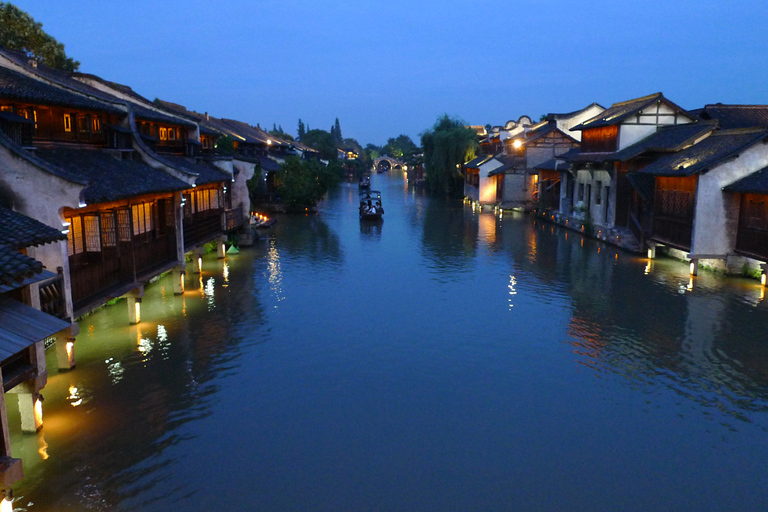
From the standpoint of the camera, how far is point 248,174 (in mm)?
37688

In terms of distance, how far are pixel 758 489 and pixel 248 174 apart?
32.6 metres

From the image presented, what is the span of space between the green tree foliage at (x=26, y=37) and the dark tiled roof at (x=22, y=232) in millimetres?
34484

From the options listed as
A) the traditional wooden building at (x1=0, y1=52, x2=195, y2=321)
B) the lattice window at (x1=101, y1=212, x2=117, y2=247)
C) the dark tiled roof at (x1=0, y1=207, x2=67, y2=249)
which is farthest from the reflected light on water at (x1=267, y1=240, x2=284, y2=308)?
the dark tiled roof at (x1=0, y1=207, x2=67, y2=249)

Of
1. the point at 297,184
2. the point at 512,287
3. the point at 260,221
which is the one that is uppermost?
the point at 297,184

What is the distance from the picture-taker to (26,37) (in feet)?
136

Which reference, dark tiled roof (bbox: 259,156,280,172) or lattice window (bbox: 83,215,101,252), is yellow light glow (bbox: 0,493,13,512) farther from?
dark tiled roof (bbox: 259,156,280,172)

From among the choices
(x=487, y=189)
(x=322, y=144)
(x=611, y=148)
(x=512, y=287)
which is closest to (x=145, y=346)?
(x=512, y=287)

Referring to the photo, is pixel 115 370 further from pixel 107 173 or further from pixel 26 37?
pixel 26 37

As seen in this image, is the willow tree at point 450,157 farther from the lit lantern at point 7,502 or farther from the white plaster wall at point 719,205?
the lit lantern at point 7,502

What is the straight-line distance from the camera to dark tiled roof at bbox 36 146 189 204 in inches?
635

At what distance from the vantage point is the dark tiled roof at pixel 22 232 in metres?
10.1

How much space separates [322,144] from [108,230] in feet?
378

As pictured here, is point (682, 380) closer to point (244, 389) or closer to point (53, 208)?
point (244, 389)

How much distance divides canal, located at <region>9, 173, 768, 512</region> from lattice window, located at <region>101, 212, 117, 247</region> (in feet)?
10.0
